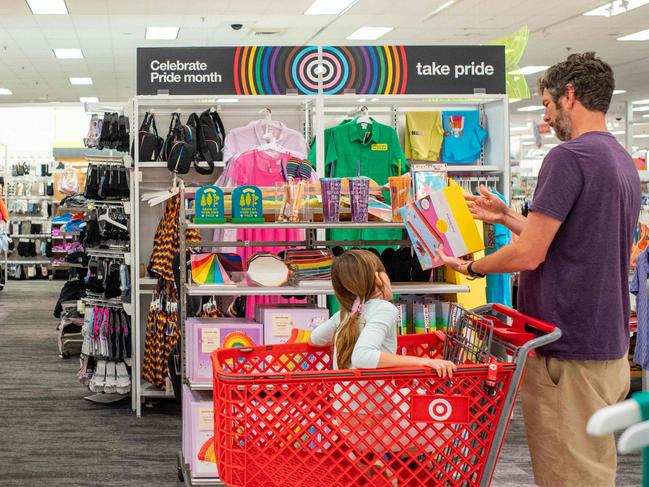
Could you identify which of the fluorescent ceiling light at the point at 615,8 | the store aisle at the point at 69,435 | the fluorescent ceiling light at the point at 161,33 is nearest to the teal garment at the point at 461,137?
the store aisle at the point at 69,435

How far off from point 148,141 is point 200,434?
249 centimetres

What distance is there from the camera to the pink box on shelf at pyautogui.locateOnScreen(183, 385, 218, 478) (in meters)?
3.87

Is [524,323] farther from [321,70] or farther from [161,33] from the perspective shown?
[161,33]

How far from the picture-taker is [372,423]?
2.37m

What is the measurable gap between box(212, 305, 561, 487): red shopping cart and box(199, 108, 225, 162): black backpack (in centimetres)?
345

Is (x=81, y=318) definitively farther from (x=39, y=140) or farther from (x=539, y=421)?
(x=39, y=140)

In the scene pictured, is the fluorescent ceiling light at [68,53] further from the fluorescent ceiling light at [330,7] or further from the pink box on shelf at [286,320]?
the pink box on shelf at [286,320]

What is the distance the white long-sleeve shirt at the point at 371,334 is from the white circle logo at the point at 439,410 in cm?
28

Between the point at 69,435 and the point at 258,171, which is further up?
the point at 258,171

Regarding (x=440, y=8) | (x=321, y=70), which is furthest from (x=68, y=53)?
(x=321, y=70)

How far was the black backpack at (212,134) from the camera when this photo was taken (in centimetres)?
565

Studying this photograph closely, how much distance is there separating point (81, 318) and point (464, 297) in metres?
4.55

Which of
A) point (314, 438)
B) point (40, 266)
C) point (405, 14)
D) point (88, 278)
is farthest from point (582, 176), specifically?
point (40, 266)

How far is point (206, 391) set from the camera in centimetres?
409
